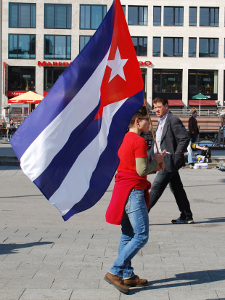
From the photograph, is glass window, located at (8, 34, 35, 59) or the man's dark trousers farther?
glass window, located at (8, 34, 35, 59)

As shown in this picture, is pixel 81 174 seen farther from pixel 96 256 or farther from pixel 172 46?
pixel 172 46

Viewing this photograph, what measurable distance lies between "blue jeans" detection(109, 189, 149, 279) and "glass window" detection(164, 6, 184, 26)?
51080 mm

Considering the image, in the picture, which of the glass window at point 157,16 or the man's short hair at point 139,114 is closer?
the man's short hair at point 139,114

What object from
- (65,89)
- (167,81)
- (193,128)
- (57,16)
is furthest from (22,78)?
(65,89)

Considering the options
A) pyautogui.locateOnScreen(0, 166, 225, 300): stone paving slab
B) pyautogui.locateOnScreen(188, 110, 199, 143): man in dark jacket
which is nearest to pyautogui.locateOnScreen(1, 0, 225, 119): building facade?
pyautogui.locateOnScreen(188, 110, 199, 143): man in dark jacket

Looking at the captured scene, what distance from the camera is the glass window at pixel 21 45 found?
5166 centimetres

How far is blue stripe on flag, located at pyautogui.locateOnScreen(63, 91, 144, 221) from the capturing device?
4312 millimetres

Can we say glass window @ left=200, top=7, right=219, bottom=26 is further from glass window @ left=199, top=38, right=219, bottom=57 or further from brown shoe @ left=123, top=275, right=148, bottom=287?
brown shoe @ left=123, top=275, right=148, bottom=287

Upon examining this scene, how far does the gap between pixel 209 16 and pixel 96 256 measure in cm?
5166

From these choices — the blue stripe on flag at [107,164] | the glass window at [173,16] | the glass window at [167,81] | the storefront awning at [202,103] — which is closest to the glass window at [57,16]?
the glass window at [173,16]

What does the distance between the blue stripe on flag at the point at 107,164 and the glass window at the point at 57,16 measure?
49.3 meters

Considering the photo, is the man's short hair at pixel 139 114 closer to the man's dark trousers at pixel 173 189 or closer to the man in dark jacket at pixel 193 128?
the man's dark trousers at pixel 173 189

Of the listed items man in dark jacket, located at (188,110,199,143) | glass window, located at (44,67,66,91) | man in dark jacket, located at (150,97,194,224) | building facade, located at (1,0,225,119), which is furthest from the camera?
glass window, located at (44,67,66,91)

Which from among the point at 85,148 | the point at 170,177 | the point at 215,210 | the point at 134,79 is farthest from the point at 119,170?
the point at 215,210
